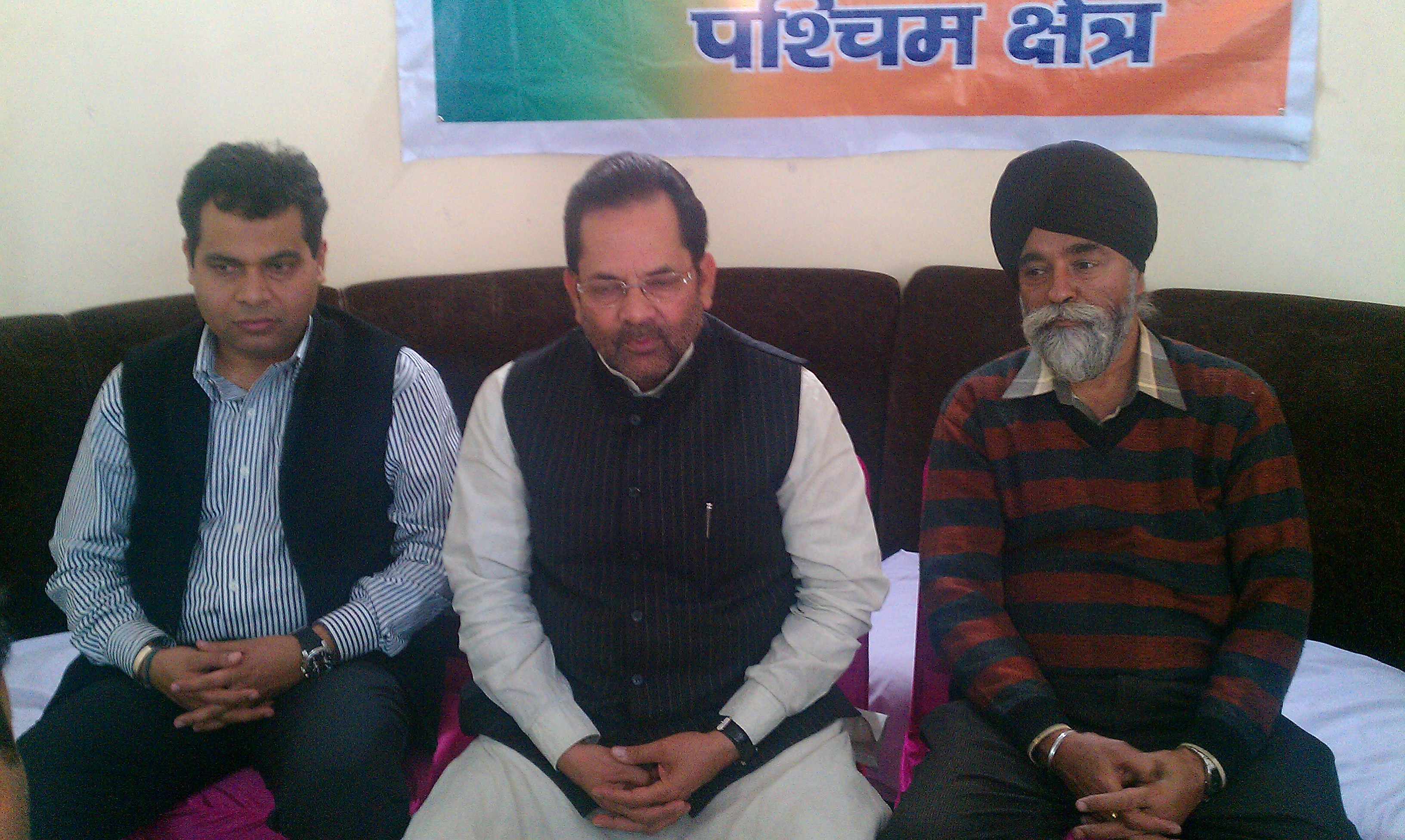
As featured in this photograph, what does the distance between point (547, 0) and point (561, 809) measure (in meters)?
1.89

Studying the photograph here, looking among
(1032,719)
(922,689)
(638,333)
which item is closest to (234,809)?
(638,333)

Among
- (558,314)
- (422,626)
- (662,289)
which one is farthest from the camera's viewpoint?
(558,314)

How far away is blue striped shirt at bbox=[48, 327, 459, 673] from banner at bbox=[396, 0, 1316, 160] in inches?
41.3

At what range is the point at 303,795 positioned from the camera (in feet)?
4.59

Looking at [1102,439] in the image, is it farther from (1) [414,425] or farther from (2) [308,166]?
(2) [308,166]

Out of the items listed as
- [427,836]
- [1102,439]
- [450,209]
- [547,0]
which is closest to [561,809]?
[427,836]

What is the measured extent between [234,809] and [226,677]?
211 mm

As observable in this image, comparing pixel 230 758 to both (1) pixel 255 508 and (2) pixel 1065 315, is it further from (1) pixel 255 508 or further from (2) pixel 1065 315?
(2) pixel 1065 315

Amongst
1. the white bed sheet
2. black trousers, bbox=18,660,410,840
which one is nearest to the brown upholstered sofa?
the white bed sheet

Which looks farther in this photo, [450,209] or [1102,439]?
[450,209]

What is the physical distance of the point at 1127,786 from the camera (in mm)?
1357

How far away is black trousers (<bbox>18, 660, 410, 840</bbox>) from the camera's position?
1.40 meters

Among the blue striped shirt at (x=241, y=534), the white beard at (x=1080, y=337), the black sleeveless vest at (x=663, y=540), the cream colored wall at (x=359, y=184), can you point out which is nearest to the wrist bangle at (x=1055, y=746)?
the black sleeveless vest at (x=663, y=540)

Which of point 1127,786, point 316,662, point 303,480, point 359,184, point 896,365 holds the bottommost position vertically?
point 1127,786
